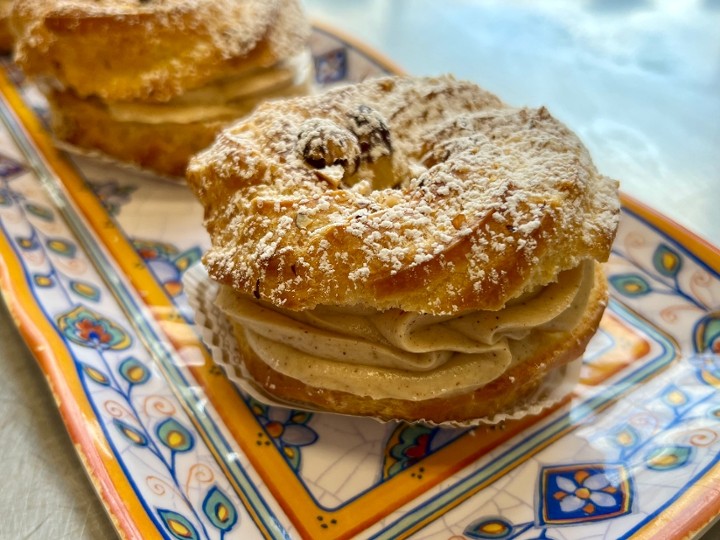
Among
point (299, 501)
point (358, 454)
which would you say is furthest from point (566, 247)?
point (299, 501)

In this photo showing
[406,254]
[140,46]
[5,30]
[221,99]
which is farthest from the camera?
[5,30]

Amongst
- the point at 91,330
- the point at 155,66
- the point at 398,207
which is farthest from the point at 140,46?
the point at 398,207

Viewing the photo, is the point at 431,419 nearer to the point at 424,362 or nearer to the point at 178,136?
the point at 424,362

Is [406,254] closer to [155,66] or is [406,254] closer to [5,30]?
[155,66]

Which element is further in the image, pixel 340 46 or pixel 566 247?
pixel 340 46

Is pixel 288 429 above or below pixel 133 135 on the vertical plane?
below

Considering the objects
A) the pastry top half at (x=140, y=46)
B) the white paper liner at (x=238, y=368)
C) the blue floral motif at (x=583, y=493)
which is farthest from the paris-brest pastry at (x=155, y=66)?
the blue floral motif at (x=583, y=493)
